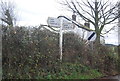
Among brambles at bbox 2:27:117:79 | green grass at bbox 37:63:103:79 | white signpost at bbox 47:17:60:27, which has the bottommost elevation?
green grass at bbox 37:63:103:79

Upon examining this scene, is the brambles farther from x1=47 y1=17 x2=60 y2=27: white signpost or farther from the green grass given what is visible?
x1=47 y1=17 x2=60 y2=27: white signpost

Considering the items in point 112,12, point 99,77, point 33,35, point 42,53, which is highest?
point 112,12

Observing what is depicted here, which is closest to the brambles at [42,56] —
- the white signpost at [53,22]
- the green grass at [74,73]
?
the green grass at [74,73]

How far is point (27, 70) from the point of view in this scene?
8.82 metres

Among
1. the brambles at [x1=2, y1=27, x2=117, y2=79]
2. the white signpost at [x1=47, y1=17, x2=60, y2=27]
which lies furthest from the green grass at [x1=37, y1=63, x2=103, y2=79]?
the white signpost at [x1=47, y1=17, x2=60, y2=27]

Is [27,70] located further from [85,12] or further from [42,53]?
[85,12]

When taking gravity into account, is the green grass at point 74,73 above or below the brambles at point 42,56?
below

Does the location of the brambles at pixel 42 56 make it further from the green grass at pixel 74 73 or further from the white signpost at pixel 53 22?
the white signpost at pixel 53 22

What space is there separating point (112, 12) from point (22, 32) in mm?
14051

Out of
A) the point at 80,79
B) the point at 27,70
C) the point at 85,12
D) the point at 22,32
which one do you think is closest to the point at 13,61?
the point at 27,70

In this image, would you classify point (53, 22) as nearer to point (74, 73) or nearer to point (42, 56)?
point (42, 56)

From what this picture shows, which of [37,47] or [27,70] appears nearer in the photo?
[27,70]

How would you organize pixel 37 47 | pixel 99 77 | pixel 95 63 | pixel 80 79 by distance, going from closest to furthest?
pixel 37 47 → pixel 80 79 → pixel 99 77 → pixel 95 63

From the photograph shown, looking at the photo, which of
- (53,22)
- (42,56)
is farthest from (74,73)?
(53,22)
